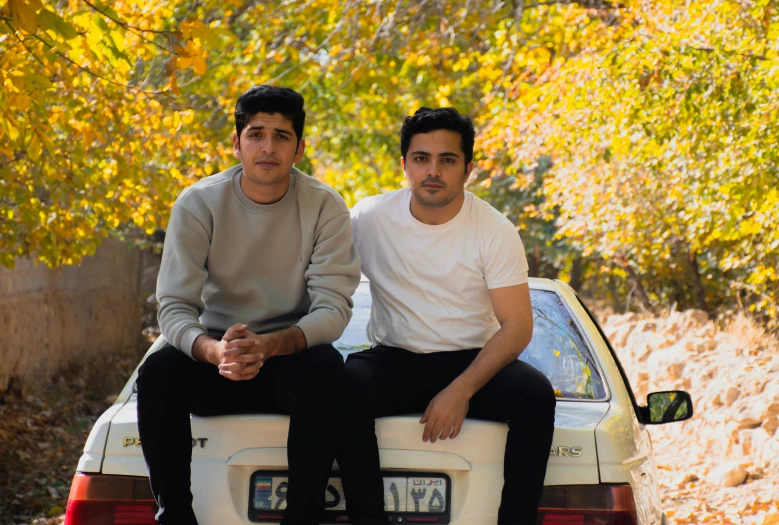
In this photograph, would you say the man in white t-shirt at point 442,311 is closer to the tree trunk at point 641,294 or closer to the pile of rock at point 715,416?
the pile of rock at point 715,416

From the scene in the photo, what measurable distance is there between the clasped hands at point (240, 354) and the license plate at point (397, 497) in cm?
30

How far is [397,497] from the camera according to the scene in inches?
121

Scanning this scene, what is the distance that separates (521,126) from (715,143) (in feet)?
Answer: 8.75

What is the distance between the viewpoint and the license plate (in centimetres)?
305

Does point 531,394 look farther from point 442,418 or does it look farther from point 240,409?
point 240,409

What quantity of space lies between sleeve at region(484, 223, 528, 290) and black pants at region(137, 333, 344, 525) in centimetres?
66

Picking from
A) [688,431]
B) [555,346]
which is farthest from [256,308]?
[688,431]

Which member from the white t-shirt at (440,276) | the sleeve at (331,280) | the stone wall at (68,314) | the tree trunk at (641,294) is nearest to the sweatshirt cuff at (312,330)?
the sleeve at (331,280)

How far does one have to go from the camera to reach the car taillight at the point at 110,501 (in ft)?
9.96

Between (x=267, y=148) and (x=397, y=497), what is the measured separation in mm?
1300

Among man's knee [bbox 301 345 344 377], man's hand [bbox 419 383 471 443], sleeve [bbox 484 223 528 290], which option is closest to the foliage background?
man's knee [bbox 301 345 344 377]

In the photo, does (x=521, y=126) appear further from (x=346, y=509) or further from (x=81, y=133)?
(x=346, y=509)

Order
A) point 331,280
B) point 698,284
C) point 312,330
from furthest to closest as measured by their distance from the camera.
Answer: point 698,284
point 331,280
point 312,330

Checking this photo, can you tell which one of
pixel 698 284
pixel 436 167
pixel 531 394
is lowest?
pixel 531 394
